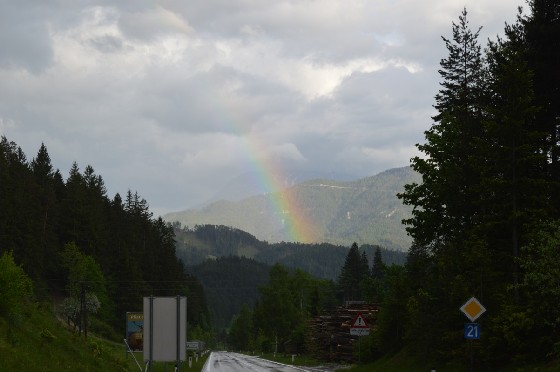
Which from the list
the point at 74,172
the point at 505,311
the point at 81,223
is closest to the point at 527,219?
the point at 505,311

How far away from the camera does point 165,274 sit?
470ft

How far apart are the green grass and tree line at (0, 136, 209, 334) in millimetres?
60145

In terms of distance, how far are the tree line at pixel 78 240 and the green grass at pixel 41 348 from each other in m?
60.1

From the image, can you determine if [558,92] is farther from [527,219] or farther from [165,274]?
[165,274]

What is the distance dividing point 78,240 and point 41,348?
94211 mm

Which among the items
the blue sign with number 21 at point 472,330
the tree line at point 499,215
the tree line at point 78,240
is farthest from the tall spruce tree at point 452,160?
the tree line at point 78,240

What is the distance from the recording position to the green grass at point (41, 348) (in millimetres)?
19531

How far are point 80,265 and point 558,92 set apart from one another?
2868 inches

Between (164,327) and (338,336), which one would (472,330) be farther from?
(338,336)

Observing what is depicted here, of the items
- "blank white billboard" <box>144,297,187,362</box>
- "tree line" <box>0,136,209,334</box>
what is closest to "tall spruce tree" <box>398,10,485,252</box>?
"blank white billboard" <box>144,297,187,362</box>

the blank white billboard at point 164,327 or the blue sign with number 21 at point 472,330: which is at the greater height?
the blank white billboard at point 164,327

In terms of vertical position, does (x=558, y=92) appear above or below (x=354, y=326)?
above

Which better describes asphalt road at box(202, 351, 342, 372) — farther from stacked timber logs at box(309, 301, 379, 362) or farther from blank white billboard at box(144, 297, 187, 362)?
blank white billboard at box(144, 297, 187, 362)

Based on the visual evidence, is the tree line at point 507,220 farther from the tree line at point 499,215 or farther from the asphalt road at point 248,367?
the asphalt road at point 248,367
